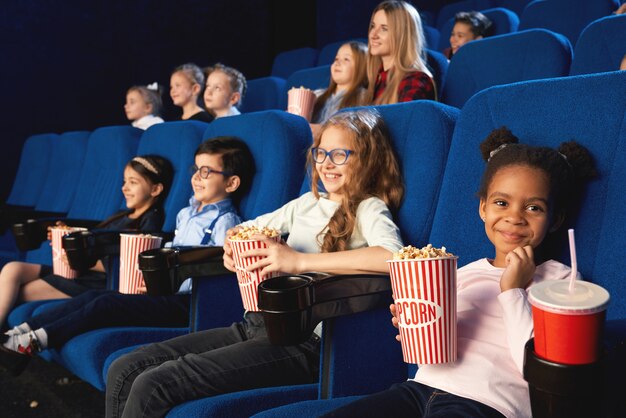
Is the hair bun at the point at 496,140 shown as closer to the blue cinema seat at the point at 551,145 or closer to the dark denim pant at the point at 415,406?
the blue cinema seat at the point at 551,145

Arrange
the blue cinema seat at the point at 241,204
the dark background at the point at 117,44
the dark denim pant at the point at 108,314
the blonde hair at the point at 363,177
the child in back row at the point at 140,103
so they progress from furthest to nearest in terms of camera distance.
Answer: the dark background at the point at 117,44 < the child in back row at the point at 140,103 < the dark denim pant at the point at 108,314 < the blue cinema seat at the point at 241,204 < the blonde hair at the point at 363,177

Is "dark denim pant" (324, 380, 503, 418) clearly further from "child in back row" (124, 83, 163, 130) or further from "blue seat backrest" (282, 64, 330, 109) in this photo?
"child in back row" (124, 83, 163, 130)

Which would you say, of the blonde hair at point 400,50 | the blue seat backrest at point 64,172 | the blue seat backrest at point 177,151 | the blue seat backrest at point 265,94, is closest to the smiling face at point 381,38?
the blonde hair at point 400,50

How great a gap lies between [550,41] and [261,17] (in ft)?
14.3

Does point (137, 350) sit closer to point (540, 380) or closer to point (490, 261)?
point (490, 261)

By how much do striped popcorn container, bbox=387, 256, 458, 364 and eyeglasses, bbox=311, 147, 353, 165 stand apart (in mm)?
575

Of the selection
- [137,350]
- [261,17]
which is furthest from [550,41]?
[261,17]

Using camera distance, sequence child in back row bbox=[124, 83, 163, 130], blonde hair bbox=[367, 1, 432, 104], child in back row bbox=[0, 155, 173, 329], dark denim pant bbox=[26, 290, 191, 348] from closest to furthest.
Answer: dark denim pant bbox=[26, 290, 191, 348] → child in back row bbox=[0, 155, 173, 329] → blonde hair bbox=[367, 1, 432, 104] → child in back row bbox=[124, 83, 163, 130]

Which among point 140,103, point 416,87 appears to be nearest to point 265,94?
point 140,103

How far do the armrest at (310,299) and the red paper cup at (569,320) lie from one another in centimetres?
45

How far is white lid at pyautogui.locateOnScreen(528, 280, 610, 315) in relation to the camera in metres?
0.65

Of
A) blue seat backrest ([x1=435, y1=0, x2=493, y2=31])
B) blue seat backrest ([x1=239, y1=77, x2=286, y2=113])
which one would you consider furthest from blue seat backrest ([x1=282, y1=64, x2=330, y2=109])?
blue seat backrest ([x1=435, y1=0, x2=493, y2=31])

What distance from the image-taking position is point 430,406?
3.34ft

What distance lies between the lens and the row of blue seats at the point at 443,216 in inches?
43.6
